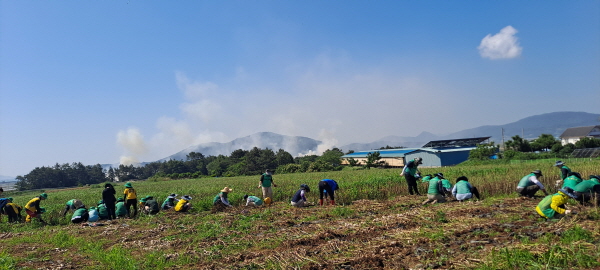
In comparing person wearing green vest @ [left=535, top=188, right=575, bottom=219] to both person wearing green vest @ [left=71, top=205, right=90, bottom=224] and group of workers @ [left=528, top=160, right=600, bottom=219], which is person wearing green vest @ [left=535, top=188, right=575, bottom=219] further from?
person wearing green vest @ [left=71, top=205, right=90, bottom=224]

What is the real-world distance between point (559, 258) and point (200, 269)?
5.63 metres

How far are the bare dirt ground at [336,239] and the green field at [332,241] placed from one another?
2 cm

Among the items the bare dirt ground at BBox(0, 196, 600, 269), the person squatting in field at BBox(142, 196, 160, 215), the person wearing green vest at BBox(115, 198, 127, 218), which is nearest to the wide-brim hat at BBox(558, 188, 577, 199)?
the bare dirt ground at BBox(0, 196, 600, 269)

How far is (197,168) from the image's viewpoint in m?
96.6

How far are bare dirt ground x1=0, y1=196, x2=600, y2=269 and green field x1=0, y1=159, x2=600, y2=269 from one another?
2cm

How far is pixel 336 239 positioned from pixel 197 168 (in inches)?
3715

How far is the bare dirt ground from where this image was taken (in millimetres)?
5828

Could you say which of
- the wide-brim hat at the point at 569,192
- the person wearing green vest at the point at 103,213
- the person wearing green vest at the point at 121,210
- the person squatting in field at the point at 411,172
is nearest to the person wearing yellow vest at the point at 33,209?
the person wearing green vest at the point at 103,213

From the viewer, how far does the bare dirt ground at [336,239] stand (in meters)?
5.83

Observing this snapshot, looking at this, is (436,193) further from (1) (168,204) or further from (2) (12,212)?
(2) (12,212)

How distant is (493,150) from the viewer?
4906 centimetres

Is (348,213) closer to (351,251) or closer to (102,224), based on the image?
(351,251)

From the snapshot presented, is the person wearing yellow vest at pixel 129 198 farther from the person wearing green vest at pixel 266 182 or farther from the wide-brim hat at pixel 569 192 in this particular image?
the wide-brim hat at pixel 569 192

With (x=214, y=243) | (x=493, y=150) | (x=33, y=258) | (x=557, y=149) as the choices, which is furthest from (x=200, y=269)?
(x=557, y=149)
